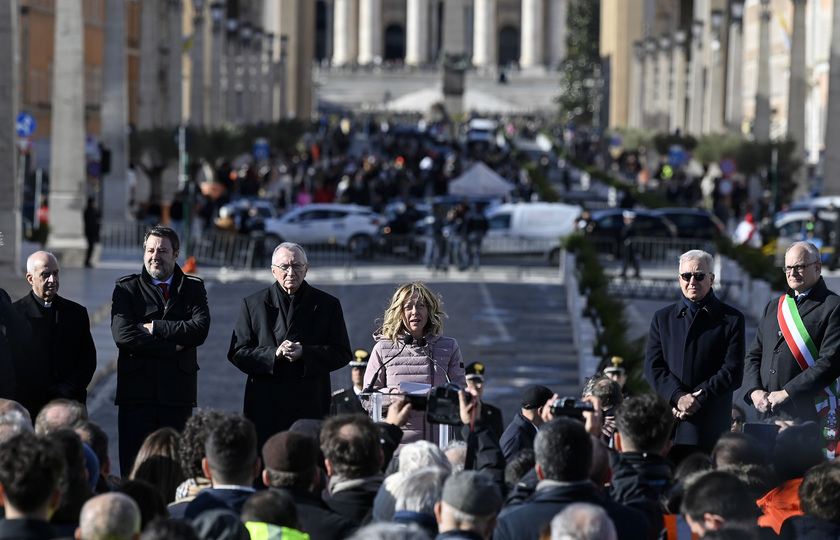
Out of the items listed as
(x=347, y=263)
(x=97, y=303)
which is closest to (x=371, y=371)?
(x=97, y=303)

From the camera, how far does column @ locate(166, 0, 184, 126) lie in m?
47.3

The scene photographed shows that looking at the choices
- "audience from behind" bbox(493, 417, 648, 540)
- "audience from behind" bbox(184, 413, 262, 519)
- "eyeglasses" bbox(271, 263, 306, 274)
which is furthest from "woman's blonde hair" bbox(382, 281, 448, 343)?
"audience from behind" bbox(493, 417, 648, 540)

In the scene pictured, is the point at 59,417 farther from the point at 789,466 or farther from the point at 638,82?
the point at 638,82

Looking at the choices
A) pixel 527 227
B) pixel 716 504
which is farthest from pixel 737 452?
pixel 527 227

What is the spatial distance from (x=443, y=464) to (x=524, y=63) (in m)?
138

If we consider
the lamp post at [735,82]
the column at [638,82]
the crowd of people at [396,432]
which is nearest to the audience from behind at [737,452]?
the crowd of people at [396,432]

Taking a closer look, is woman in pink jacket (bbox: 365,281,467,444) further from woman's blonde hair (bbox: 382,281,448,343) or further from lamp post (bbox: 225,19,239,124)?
lamp post (bbox: 225,19,239,124)

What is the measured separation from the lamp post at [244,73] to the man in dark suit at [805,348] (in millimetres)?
59468

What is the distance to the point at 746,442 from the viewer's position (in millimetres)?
7613

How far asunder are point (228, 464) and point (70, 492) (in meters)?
0.69

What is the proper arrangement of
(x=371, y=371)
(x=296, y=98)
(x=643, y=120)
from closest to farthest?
(x=371, y=371) → (x=643, y=120) → (x=296, y=98)

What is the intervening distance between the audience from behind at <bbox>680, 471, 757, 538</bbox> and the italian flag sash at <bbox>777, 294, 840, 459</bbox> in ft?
10.9

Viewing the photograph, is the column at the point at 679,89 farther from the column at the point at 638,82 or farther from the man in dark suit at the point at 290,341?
the man in dark suit at the point at 290,341

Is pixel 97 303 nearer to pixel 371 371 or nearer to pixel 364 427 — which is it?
pixel 371 371
